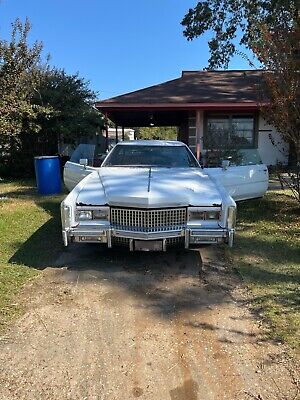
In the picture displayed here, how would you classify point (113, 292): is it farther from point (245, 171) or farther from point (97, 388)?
point (245, 171)

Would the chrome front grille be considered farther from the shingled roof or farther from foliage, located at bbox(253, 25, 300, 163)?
the shingled roof

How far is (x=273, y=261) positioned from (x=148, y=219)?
1.86m

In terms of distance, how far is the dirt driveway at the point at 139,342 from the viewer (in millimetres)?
2584

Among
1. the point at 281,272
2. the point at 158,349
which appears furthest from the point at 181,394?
the point at 281,272

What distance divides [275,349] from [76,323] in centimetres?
172

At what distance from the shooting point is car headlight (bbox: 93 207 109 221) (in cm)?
462

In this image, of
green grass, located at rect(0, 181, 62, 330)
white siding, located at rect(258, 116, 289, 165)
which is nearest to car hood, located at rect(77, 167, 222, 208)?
green grass, located at rect(0, 181, 62, 330)

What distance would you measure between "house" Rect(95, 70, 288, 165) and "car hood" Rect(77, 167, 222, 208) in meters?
7.25

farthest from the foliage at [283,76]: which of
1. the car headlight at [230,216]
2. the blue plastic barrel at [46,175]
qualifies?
the blue plastic barrel at [46,175]

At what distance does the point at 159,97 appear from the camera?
49.5ft

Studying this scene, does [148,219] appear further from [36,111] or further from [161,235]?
[36,111]

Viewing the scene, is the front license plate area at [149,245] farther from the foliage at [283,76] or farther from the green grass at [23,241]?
the foliage at [283,76]

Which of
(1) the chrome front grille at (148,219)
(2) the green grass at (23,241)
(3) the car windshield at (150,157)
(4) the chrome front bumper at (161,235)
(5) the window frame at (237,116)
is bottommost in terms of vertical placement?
(2) the green grass at (23,241)

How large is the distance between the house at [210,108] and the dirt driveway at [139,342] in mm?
8868
